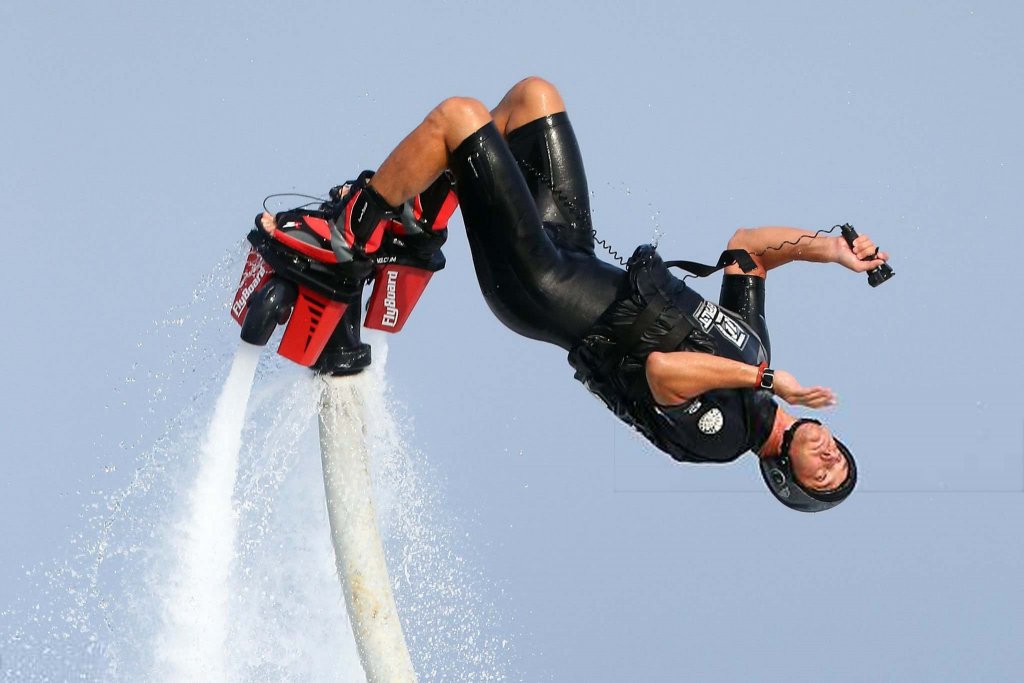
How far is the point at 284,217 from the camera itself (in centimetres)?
659

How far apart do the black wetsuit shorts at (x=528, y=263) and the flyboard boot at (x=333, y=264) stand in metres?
0.40

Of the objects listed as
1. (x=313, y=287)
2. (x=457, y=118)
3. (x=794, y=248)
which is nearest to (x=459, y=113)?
(x=457, y=118)

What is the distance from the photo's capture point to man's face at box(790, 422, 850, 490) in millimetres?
6105

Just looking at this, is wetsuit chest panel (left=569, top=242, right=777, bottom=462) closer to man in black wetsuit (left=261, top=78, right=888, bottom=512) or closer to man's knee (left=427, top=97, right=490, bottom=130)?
man in black wetsuit (left=261, top=78, right=888, bottom=512)

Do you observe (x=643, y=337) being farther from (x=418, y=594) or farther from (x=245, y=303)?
(x=418, y=594)

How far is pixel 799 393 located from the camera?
5.52 metres

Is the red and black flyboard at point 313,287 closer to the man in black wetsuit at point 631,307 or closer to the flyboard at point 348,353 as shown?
the flyboard at point 348,353

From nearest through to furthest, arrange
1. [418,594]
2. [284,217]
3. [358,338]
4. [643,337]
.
Result: 1. [643,337]
2. [284,217]
3. [358,338]
4. [418,594]

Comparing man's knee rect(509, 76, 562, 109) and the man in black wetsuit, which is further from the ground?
man's knee rect(509, 76, 562, 109)

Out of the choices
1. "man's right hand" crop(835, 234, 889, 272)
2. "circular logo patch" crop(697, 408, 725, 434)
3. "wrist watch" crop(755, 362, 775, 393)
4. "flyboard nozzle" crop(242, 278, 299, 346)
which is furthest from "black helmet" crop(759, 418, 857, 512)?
"flyboard nozzle" crop(242, 278, 299, 346)

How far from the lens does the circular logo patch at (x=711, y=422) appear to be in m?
6.01

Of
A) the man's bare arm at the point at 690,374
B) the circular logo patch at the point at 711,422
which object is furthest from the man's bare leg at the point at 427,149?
the circular logo patch at the point at 711,422

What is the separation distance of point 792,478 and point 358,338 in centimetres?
204

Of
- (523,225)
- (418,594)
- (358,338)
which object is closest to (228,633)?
(418,594)
